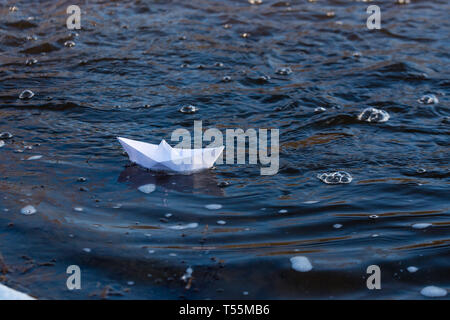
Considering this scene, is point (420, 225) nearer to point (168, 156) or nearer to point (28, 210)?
point (168, 156)

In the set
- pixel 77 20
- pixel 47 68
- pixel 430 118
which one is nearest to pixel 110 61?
pixel 47 68

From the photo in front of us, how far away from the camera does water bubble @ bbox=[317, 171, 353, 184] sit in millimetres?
3520

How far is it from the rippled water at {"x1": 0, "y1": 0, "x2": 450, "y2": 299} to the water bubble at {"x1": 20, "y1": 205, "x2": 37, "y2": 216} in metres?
0.04

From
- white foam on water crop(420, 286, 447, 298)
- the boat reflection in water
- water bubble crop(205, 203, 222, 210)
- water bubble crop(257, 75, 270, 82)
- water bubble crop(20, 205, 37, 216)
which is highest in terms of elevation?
water bubble crop(257, 75, 270, 82)

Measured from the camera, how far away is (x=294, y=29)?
694 centimetres

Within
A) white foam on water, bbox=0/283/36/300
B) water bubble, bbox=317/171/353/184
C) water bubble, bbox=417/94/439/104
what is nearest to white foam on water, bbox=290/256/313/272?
water bubble, bbox=317/171/353/184

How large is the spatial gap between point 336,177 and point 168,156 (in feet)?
3.41

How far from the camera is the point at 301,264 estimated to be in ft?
8.77

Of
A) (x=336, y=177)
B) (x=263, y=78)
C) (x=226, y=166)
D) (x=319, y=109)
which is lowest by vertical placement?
(x=336, y=177)

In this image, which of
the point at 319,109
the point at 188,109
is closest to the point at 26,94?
the point at 188,109

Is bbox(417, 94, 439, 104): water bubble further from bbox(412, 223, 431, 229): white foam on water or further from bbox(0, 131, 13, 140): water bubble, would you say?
bbox(0, 131, 13, 140): water bubble

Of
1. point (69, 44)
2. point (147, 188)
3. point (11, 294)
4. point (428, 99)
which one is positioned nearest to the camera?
point (11, 294)

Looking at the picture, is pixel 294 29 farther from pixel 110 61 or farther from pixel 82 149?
pixel 82 149

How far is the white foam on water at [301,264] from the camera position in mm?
2639
